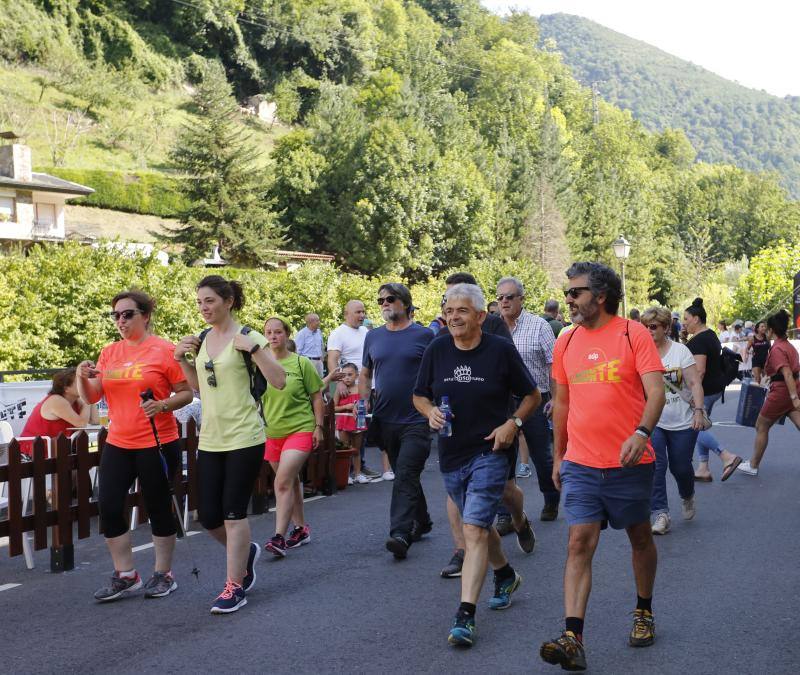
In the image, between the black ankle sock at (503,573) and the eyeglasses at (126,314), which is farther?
the eyeglasses at (126,314)

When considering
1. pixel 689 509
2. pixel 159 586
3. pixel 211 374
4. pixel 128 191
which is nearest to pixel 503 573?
pixel 211 374

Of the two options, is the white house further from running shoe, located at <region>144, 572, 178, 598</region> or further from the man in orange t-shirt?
the man in orange t-shirt

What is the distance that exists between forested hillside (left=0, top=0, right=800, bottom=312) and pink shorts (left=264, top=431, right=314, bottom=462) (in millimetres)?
43572

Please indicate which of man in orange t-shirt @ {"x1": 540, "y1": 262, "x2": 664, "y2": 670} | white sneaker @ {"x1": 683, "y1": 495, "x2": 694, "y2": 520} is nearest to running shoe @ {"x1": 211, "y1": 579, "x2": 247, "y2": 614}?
man in orange t-shirt @ {"x1": 540, "y1": 262, "x2": 664, "y2": 670}

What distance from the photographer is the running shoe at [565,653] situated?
473 centimetres

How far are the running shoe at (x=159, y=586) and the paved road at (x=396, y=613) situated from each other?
0.07 m

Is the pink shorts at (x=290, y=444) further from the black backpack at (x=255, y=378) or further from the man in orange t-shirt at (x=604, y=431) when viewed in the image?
the man in orange t-shirt at (x=604, y=431)

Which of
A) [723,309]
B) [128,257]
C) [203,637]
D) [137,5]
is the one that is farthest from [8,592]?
[137,5]

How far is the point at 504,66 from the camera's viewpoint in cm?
10794

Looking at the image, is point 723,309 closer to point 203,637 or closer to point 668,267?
point 668,267

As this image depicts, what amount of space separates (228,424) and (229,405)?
0.37 feet

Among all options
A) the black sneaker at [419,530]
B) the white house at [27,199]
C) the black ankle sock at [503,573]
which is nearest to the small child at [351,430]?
the black sneaker at [419,530]

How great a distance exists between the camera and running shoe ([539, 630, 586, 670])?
4730 mm

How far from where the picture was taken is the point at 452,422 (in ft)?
19.3
